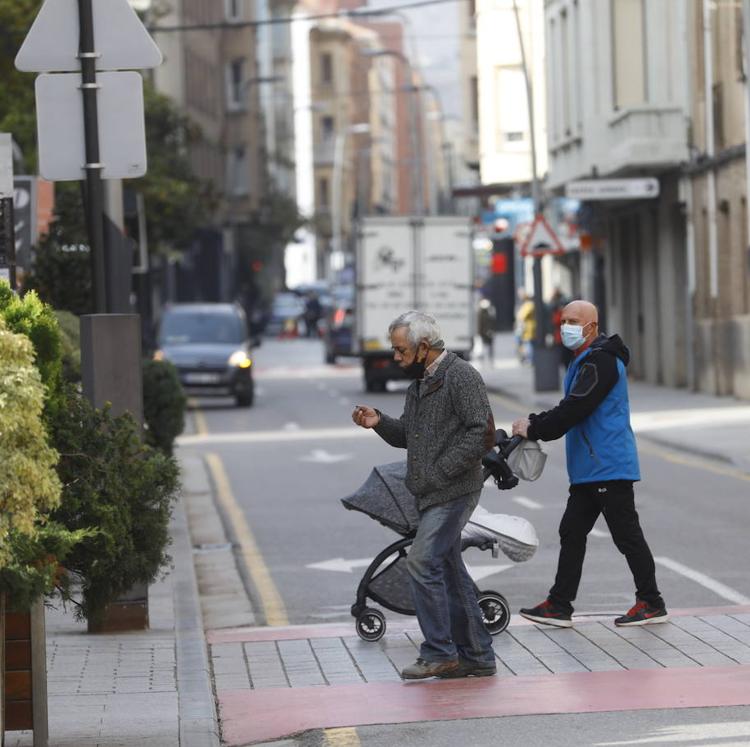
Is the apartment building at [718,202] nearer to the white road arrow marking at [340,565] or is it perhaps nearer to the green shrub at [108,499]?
the white road arrow marking at [340,565]

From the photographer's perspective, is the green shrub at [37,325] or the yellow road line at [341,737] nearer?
the green shrub at [37,325]

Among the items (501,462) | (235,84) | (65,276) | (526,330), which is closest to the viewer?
(501,462)

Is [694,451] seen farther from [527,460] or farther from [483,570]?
[527,460]

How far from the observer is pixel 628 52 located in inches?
1494

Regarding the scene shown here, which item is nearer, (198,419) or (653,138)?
(198,419)

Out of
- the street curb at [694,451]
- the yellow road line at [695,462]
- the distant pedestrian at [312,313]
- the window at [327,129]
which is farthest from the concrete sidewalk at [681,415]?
the window at [327,129]

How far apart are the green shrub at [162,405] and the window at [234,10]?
74.2m

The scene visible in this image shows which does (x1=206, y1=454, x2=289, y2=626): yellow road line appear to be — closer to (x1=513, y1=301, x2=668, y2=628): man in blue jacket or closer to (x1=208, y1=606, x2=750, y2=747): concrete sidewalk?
(x1=208, y1=606, x2=750, y2=747): concrete sidewalk

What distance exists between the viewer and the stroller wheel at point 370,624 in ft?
35.0

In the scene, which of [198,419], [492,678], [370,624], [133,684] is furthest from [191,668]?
[198,419]

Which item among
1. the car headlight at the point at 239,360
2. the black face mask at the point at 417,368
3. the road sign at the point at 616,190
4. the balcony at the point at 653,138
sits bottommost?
the car headlight at the point at 239,360

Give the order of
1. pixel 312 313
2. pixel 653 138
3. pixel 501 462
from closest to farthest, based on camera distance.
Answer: pixel 501 462
pixel 653 138
pixel 312 313

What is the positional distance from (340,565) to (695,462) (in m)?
9.01

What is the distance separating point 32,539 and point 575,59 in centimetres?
3446
